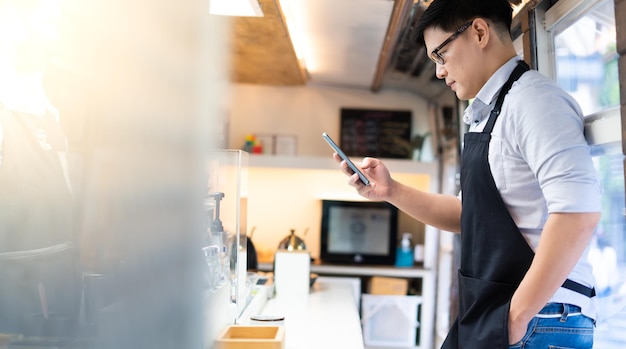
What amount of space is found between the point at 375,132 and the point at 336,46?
1.28 m

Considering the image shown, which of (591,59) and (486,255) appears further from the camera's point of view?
(591,59)

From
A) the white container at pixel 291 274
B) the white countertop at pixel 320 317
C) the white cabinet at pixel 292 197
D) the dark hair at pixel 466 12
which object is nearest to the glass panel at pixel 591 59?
the dark hair at pixel 466 12

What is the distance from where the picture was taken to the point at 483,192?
1.26 m

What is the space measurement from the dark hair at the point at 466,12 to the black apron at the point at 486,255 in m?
0.14

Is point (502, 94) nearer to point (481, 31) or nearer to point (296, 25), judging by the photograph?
point (481, 31)

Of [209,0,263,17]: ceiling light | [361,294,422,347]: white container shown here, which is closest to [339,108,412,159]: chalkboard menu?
[361,294,422,347]: white container

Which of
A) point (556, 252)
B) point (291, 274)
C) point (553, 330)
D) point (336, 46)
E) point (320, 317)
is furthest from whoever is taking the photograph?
point (336, 46)

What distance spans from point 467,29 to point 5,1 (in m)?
1.16

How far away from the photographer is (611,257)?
1787 millimetres

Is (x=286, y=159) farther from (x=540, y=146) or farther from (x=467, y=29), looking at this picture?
(x=540, y=146)

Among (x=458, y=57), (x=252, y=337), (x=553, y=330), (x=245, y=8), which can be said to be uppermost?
(x=245, y=8)

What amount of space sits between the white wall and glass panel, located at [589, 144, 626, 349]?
A: 8.89 ft

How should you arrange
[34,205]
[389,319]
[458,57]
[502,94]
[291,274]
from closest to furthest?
[34,205], [502,94], [458,57], [291,274], [389,319]

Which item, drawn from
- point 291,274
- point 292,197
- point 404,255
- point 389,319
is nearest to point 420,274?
point 404,255
